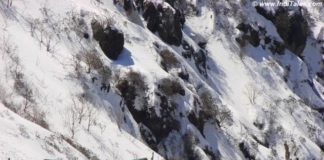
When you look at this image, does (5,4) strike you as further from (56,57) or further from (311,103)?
(311,103)

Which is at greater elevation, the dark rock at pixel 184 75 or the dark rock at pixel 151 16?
the dark rock at pixel 151 16

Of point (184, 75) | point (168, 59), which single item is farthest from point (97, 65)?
point (184, 75)

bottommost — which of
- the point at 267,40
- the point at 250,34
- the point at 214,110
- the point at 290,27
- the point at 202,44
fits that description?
the point at 214,110

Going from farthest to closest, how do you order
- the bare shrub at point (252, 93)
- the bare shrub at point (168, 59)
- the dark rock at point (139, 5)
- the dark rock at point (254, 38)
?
the dark rock at point (254, 38), the bare shrub at point (252, 93), the dark rock at point (139, 5), the bare shrub at point (168, 59)

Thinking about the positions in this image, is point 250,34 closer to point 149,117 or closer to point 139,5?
point 139,5

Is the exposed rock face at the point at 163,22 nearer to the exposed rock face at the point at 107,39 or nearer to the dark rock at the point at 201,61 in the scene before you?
the dark rock at the point at 201,61

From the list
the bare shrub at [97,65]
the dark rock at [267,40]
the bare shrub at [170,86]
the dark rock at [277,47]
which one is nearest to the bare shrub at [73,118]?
the bare shrub at [97,65]

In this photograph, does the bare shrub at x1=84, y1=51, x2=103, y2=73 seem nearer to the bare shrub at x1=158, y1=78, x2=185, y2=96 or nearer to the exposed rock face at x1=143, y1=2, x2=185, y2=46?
the bare shrub at x1=158, y1=78, x2=185, y2=96
